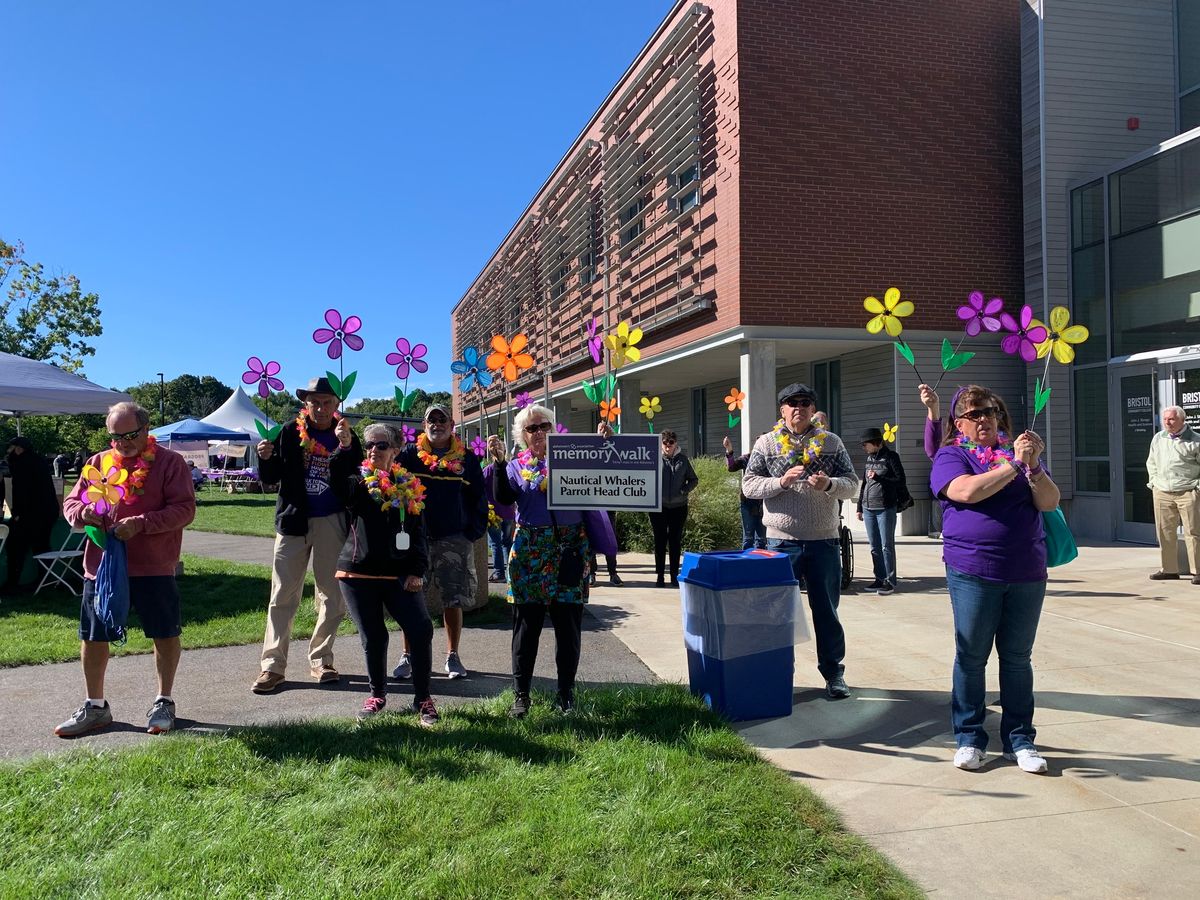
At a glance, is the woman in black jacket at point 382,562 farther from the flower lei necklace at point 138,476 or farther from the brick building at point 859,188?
the brick building at point 859,188

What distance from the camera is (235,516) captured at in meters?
20.8

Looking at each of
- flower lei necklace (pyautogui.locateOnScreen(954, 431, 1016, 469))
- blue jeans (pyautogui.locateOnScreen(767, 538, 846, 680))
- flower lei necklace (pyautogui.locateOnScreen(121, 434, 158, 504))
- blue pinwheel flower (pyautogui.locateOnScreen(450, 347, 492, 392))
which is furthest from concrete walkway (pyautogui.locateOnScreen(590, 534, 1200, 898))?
flower lei necklace (pyautogui.locateOnScreen(121, 434, 158, 504))

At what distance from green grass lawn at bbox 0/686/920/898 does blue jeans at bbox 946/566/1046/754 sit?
1020 millimetres

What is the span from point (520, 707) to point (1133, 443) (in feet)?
37.9

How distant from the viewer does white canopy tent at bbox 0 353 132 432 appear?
927cm

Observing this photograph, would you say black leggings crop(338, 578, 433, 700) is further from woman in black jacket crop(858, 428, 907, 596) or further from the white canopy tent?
the white canopy tent

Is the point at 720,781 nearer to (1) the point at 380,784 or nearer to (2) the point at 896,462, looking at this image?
(1) the point at 380,784

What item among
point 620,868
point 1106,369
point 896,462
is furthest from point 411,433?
point 1106,369

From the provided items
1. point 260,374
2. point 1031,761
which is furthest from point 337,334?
point 1031,761

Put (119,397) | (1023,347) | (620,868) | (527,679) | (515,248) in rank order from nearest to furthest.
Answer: (620,868) → (527,679) → (1023,347) → (119,397) → (515,248)

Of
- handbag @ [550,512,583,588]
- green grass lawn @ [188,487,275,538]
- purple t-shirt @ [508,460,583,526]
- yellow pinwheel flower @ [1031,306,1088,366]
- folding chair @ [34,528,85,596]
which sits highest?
yellow pinwheel flower @ [1031,306,1088,366]

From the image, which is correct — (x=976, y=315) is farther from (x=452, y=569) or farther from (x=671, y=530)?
(x=671, y=530)

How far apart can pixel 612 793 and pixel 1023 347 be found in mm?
4170

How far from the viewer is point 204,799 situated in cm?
350
